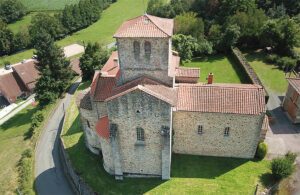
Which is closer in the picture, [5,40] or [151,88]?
[151,88]

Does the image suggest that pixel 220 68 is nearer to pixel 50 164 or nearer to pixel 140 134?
pixel 140 134

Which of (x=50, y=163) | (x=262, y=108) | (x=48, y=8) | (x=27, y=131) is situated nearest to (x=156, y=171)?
(x=262, y=108)

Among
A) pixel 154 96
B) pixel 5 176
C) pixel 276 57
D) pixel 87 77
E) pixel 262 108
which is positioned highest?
pixel 154 96


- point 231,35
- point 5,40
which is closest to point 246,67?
point 231,35

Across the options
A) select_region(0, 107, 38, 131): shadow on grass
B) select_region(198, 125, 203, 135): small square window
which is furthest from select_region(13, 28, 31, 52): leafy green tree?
select_region(198, 125, 203, 135): small square window

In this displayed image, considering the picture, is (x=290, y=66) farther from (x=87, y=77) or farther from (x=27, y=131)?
(x=27, y=131)
